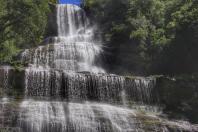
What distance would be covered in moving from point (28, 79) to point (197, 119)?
1051cm

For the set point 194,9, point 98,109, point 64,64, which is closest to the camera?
point 98,109

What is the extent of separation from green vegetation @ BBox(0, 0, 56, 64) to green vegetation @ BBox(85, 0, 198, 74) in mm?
6761

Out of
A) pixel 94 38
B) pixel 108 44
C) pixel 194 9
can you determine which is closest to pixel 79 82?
pixel 194 9

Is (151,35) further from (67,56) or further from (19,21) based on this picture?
(19,21)

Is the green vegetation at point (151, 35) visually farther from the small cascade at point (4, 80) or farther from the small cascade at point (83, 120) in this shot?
the small cascade at point (4, 80)

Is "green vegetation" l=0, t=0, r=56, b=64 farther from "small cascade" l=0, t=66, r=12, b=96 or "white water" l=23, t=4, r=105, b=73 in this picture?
"small cascade" l=0, t=66, r=12, b=96

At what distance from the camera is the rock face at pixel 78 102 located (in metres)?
22.9

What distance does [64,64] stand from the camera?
3719 centimetres

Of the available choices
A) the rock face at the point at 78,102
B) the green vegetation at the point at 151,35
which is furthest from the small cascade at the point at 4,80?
the green vegetation at the point at 151,35

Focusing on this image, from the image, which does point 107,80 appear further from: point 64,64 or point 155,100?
point 64,64

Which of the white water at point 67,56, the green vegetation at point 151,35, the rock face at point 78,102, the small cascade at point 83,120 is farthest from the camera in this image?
the white water at point 67,56

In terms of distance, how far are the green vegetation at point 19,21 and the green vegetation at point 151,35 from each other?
6.76m

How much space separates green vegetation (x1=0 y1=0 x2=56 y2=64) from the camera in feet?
123

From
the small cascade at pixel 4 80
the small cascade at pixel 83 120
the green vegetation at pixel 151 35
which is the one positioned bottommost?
the small cascade at pixel 83 120
